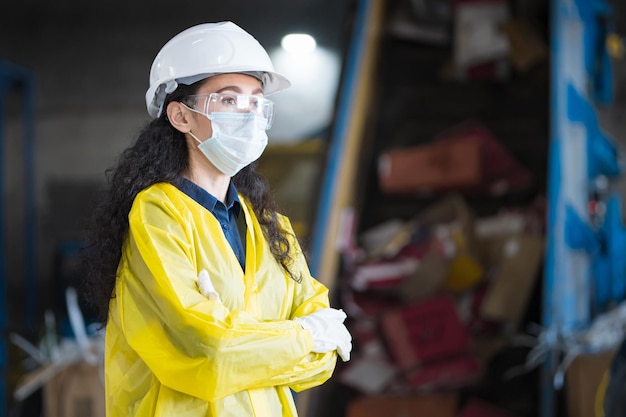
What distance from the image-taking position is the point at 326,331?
164 centimetres

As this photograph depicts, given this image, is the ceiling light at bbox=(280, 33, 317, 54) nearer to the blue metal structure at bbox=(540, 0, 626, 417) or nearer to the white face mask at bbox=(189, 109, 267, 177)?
the blue metal structure at bbox=(540, 0, 626, 417)

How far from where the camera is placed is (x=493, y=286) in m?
4.25

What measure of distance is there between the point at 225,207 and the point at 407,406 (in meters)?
2.60

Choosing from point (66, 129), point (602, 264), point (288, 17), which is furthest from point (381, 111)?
point (66, 129)

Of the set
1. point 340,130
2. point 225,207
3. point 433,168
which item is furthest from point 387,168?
point 225,207

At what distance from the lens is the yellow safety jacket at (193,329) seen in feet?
4.90

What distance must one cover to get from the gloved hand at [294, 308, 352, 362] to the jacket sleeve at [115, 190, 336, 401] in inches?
1.4

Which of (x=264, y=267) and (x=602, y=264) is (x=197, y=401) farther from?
(x=602, y=264)

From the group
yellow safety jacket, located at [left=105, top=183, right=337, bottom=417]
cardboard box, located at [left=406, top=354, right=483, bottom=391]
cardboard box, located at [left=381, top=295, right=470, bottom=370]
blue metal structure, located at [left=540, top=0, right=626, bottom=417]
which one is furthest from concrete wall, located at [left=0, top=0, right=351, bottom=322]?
yellow safety jacket, located at [left=105, top=183, right=337, bottom=417]

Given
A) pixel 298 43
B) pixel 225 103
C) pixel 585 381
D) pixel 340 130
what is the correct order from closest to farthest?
pixel 225 103 < pixel 585 381 < pixel 340 130 < pixel 298 43

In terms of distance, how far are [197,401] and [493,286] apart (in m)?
2.91

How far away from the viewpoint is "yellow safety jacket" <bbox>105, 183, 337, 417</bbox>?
4.90 ft

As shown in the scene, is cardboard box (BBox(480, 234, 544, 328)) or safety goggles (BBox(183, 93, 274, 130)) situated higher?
safety goggles (BBox(183, 93, 274, 130))

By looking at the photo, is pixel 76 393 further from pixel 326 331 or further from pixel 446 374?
pixel 326 331
